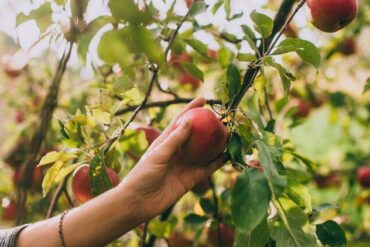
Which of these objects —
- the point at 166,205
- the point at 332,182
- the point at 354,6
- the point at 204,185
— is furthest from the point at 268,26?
the point at 332,182

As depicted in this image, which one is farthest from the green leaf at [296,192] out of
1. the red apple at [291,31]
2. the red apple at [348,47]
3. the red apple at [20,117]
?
the red apple at [20,117]

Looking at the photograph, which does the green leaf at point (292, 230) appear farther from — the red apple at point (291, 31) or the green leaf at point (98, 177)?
the red apple at point (291, 31)

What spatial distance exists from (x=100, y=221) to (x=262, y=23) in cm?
56

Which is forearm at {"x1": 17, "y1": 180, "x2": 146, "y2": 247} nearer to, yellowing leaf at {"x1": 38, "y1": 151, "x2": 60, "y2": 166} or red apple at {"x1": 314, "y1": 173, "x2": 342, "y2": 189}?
yellowing leaf at {"x1": 38, "y1": 151, "x2": 60, "y2": 166}

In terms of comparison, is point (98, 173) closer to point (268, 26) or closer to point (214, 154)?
point (214, 154)

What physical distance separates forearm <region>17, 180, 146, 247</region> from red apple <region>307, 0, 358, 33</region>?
23.9 inches

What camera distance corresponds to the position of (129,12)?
1.52 feet

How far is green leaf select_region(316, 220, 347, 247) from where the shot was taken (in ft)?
3.85

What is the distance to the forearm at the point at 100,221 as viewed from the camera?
1.00 meters

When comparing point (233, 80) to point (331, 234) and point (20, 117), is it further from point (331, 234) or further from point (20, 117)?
point (20, 117)

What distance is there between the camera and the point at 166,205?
106 centimetres

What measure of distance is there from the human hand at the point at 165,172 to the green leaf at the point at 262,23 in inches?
8.4

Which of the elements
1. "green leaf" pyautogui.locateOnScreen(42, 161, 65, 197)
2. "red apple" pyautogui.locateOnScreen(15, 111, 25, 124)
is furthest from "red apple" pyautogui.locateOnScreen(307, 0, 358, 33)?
"red apple" pyautogui.locateOnScreen(15, 111, 25, 124)

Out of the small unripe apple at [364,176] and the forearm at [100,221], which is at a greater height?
the forearm at [100,221]
